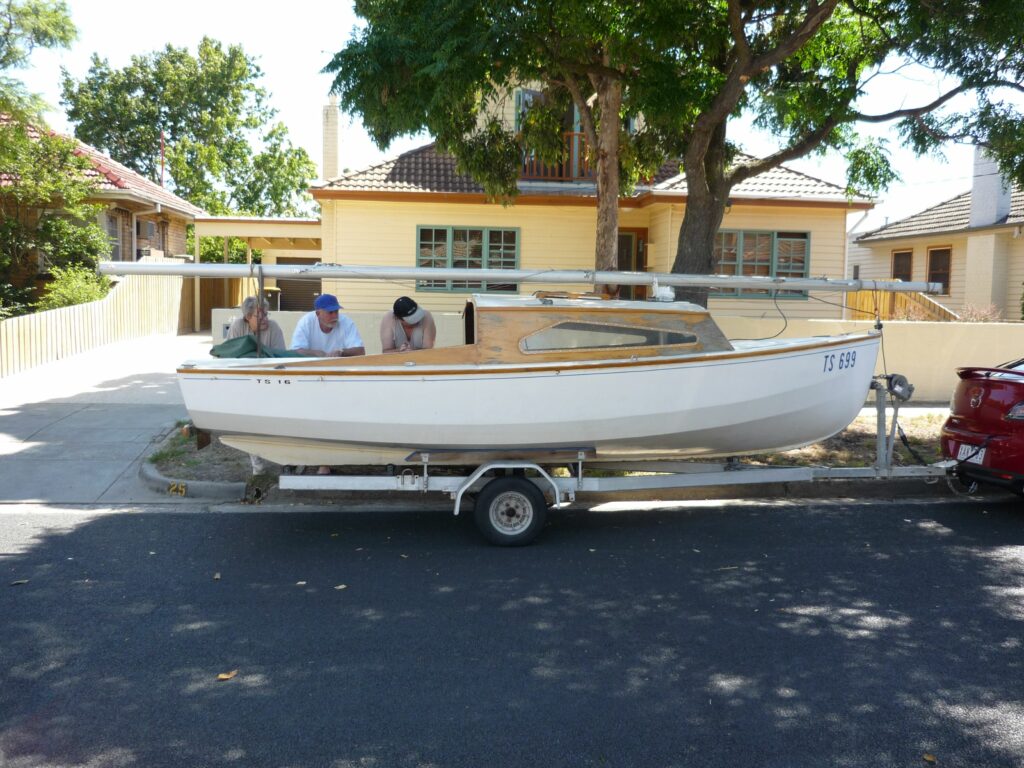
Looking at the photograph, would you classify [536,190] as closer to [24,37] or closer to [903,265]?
[24,37]

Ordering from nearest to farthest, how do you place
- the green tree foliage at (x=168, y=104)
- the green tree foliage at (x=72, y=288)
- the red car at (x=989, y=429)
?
the red car at (x=989, y=429) → the green tree foliage at (x=72, y=288) → the green tree foliage at (x=168, y=104)

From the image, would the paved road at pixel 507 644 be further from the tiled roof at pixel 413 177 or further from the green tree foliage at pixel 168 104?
the green tree foliage at pixel 168 104

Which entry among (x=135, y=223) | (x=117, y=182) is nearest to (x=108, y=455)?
(x=117, y=182)

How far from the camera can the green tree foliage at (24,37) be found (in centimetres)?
1502

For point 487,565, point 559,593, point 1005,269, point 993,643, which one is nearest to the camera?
point 993,643

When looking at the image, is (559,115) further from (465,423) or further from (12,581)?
(12,581)

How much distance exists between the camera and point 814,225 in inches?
709

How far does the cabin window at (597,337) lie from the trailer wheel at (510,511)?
1.04 meters

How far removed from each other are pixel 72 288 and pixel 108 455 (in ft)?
34.5

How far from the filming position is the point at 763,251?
18109mm

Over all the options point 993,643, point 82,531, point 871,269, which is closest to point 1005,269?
point 871,269

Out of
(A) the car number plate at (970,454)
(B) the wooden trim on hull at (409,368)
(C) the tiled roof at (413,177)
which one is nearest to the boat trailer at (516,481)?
(B) the wooden trim on hull at (409,368)

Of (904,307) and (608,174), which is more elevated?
(608,174)

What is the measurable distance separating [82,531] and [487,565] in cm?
331
